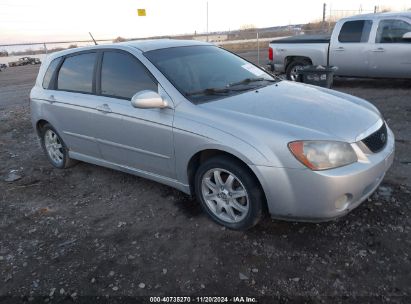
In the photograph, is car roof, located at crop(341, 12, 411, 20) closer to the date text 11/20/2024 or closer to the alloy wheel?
the alloy wheel

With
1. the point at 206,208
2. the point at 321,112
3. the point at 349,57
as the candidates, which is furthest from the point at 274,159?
the point at 349,57

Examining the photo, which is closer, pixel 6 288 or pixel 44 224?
pixel 6 288

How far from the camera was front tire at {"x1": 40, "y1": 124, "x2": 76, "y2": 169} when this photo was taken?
521cm

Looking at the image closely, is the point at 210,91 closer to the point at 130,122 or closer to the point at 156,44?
the point at 130,122

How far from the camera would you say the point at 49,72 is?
16.6ft

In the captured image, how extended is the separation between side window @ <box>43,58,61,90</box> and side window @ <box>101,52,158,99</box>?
114 centimetres

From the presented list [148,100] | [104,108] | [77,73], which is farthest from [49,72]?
[148,100]

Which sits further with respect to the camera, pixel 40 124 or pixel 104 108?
pixel 40 124

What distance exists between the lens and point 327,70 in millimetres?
6766

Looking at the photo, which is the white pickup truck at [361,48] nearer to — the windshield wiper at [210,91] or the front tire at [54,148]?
the windshield wiper at [210,91]

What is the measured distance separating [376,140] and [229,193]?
1353 millimetres

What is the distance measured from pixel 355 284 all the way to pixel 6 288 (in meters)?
2.68

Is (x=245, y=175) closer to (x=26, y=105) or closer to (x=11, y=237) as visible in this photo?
(x=11, y=237)

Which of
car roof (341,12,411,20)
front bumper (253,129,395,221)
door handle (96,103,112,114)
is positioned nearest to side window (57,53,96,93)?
door handle (96,103,112,114)
